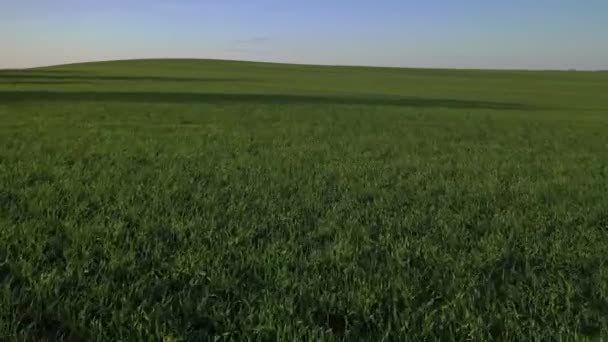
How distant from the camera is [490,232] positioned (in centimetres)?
695

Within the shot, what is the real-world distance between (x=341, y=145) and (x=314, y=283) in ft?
37.4

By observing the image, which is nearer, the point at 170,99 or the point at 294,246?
the point at 294,246

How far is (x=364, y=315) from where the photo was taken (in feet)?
14.3

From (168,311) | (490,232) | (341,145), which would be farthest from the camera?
(341,145)

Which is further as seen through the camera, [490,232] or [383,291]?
[490,232]

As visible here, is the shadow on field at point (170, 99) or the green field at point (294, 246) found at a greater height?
the shadow on field at point (170, 99)

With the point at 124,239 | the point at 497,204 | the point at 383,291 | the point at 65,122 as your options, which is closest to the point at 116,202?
the point at 124,239

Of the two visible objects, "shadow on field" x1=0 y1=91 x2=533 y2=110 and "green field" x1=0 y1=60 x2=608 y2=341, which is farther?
"shadow on field" x1=0 y1=91 x2=533 y2=110

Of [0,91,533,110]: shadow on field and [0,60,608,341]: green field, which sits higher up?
[0,91,533,110]: shadow on field

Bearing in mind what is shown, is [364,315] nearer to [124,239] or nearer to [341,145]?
[124,239]

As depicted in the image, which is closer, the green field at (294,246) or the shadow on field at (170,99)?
the green field at (294,246)

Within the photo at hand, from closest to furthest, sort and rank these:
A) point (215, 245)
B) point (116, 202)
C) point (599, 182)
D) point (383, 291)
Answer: point (383, 291)
point (215, 245)
point (116, 202)
point (599, 182)

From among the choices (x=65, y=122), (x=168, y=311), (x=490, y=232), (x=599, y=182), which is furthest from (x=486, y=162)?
(x=65, y=122)

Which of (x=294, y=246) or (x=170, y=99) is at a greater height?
(x=170, y=99)
